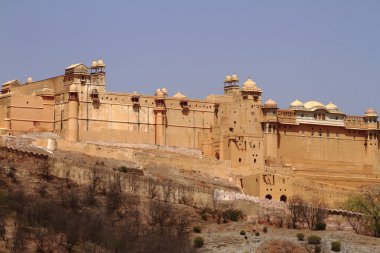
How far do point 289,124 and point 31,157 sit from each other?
26.2 meters

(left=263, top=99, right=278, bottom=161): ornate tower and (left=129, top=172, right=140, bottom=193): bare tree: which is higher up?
(left=263, top=99, right=278, bottom=161): ornate tower

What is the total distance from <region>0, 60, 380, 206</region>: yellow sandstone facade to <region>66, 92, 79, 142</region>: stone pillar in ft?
Result: 0.22

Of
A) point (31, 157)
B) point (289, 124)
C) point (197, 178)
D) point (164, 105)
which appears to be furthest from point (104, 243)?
point (289, 124)

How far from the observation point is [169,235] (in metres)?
70.8

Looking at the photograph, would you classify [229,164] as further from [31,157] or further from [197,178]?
[31,157]

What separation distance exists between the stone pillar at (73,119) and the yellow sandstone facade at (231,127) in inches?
2.6

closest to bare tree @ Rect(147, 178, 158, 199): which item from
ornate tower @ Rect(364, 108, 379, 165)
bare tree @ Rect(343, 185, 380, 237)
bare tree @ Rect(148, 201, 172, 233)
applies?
bare tree @ Rect(148, 201, 172, 233)

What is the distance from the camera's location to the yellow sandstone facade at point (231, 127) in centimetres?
9019

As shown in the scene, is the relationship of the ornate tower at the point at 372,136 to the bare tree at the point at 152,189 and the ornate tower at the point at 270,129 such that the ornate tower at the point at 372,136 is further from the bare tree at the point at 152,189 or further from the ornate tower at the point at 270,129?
the bare tree at the point at 152,189

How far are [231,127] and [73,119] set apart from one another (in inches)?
456

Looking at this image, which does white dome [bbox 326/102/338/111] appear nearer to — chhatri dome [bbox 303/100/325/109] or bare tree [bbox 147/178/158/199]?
chhatri dome [bbox 303/100/325/109]

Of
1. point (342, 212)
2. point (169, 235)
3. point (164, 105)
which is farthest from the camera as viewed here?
point (164, 105)

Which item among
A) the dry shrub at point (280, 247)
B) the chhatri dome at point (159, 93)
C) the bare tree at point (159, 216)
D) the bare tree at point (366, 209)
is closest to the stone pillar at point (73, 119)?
the chhatri dome at point (159, 93)

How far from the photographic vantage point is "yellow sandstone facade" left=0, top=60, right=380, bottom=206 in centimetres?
9019
